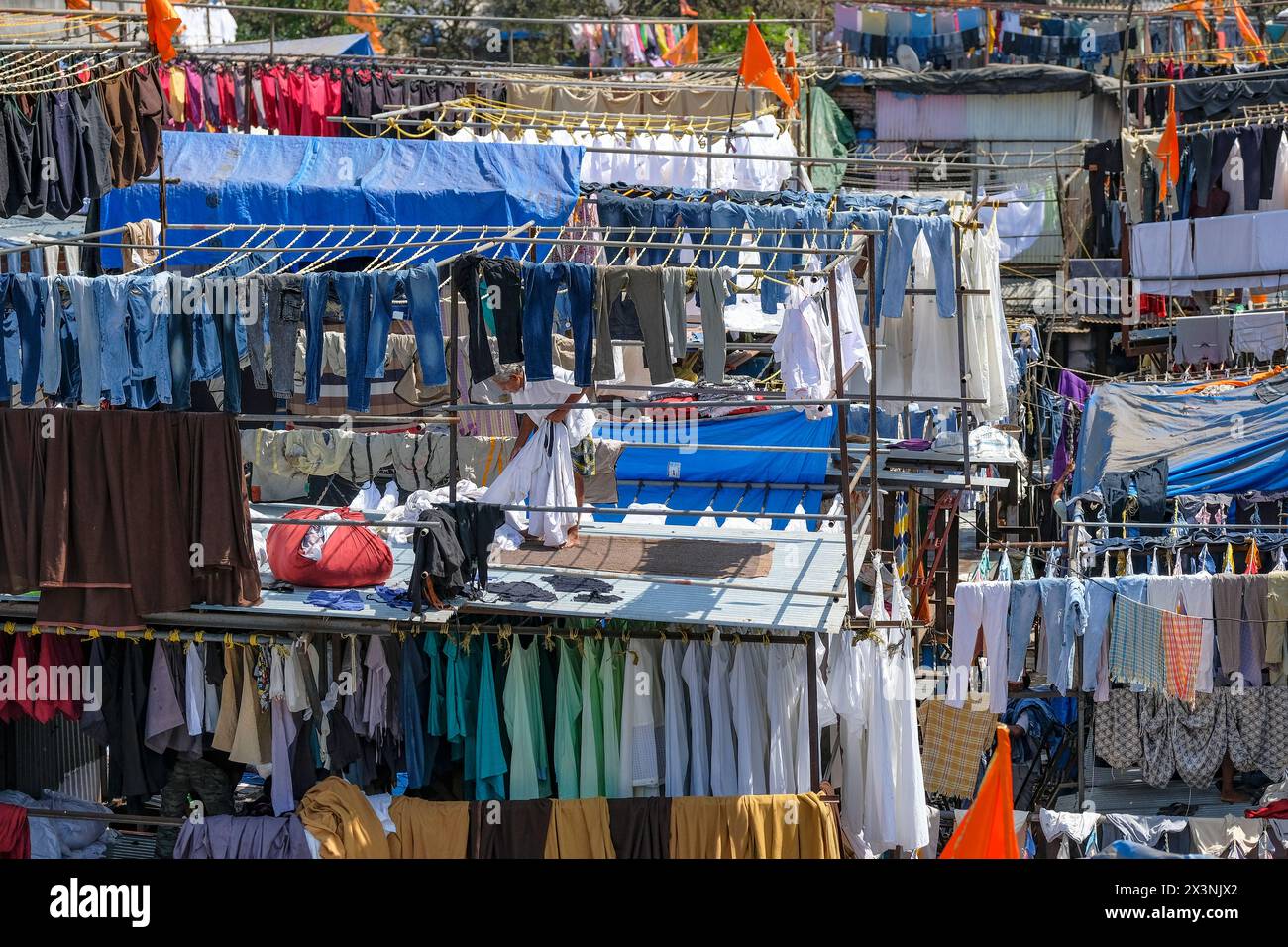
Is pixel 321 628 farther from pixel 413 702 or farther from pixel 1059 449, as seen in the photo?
pixel 1059 449

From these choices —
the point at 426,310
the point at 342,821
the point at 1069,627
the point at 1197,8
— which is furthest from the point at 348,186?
the point at 1197,8

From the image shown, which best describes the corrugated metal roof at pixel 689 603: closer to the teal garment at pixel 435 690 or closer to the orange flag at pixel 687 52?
the teal garment at pixel 435 690

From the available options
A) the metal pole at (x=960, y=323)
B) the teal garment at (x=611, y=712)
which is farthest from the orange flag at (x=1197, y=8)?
the teal garment at (x=611, y=712)

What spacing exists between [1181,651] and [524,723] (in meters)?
9.12

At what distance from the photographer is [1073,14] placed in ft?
118

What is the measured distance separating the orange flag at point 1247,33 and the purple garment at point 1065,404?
9437 mm

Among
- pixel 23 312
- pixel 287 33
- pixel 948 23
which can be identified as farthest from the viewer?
pixel 287 33

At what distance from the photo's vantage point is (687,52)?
35.4m

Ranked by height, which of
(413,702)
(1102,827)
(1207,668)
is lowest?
(1102,827)

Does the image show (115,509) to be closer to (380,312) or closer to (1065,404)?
(380,312)

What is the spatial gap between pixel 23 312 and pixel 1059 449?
62.0ft

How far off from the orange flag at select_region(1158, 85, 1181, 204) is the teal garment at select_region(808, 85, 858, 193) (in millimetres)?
7345

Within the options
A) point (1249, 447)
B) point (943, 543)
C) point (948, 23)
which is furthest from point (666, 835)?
point (948, 23)

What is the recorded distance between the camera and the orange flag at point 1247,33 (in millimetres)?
32812
